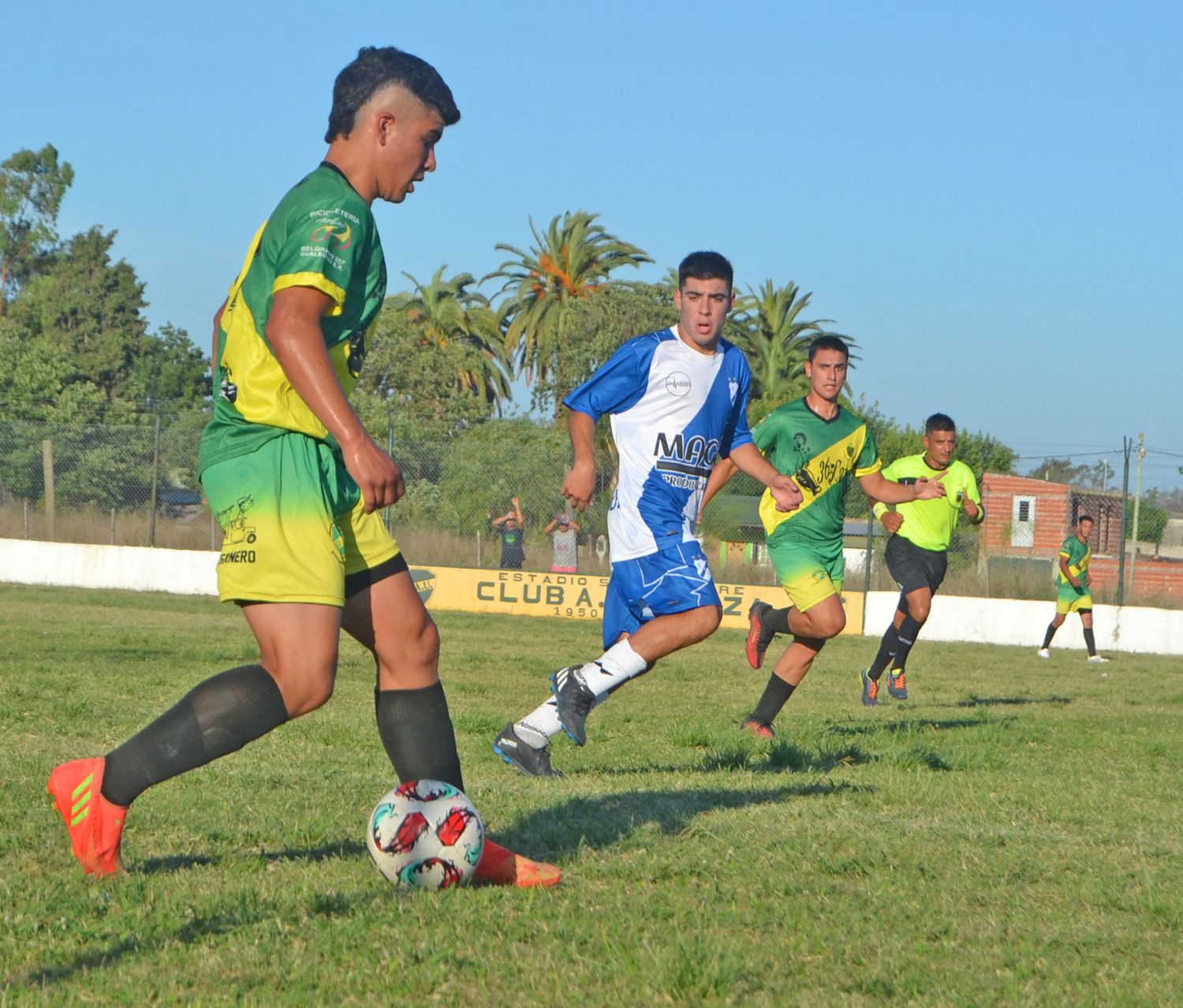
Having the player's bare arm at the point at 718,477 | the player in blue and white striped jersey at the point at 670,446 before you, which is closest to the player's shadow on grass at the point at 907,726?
the player's bare arm at the point at 718,477

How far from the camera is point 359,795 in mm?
5051

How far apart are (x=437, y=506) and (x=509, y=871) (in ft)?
65.7

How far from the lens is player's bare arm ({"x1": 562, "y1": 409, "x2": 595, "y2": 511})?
5.89 m

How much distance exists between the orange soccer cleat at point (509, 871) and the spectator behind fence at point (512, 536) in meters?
19.4

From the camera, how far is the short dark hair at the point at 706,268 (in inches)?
247

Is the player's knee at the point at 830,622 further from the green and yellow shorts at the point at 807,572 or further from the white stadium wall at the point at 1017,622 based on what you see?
the white stadium wall at the point at 1017,622

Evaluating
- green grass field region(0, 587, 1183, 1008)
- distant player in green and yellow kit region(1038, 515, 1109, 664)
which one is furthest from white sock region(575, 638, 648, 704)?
distant player in green and yellow kit region(1038, 515, 1109, 664)

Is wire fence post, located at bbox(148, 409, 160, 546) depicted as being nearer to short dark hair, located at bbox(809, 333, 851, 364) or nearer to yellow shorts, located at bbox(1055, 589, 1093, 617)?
yellow shorts, located at bbox(1055, 589, 1093, 617)

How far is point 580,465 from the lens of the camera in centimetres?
598

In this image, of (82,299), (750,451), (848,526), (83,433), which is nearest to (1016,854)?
(750,451)

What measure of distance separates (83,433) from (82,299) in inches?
1538

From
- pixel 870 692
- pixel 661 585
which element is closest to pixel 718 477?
pixel 661 585

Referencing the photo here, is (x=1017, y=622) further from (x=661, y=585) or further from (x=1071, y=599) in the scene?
(x=661, y=585)

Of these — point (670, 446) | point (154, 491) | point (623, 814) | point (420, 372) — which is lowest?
point (623, 814)
